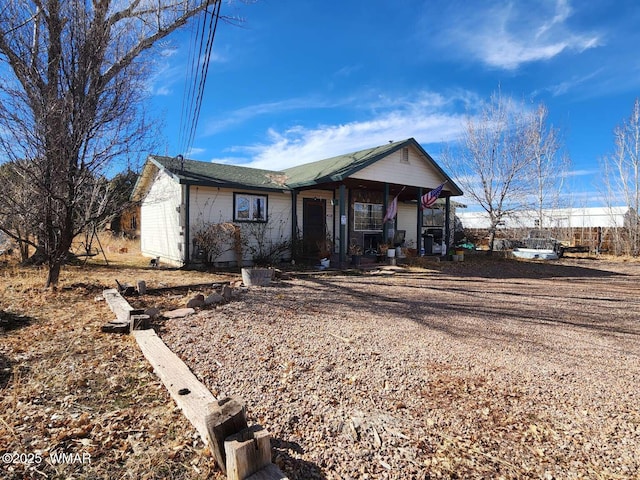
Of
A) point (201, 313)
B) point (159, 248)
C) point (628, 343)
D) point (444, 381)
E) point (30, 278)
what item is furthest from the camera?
point (159, 248)

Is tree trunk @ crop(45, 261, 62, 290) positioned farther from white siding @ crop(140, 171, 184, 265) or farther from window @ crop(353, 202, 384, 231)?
window @ crop(353, 202, 384, 231)

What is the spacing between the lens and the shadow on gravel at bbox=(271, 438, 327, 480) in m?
1.98

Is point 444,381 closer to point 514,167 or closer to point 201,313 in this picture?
point 201,313

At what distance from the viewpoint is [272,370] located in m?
3.38

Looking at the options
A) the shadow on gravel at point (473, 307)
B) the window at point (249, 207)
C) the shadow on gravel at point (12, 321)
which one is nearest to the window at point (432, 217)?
the window at point (249, 207)

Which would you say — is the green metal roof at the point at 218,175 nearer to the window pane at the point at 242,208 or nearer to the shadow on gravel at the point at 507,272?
the window pane at the point at 242,208

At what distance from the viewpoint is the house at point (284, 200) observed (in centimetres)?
1142

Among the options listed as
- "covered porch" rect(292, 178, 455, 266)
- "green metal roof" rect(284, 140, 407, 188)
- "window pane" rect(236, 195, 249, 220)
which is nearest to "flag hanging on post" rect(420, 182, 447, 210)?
"covered porch" rect(292, 178, 455, 266)

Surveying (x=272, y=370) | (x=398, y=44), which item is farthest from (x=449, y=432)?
(x=398, y=44)

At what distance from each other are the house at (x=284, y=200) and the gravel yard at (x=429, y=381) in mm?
5826

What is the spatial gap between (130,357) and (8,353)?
4.13 ft

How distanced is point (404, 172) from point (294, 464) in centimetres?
1322

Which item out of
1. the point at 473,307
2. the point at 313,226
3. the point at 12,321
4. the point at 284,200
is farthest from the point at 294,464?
the point at 313,226

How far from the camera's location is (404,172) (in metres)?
14.2
